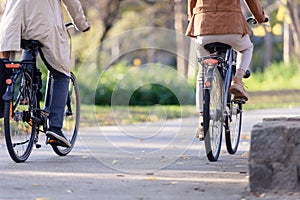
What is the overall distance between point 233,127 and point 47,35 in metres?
2.26

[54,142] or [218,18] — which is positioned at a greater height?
[218,18]

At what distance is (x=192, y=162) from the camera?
25.6 ft

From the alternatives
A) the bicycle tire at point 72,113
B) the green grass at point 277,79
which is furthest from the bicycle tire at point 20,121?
the green grass at point 277,79

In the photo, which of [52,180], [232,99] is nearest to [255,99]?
[232,99]

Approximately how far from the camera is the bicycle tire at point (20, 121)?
7.16 metres

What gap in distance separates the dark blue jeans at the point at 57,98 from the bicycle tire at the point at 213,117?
127cm

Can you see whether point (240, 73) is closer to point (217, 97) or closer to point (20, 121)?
point (217, 97)

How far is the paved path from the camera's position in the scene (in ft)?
19.4

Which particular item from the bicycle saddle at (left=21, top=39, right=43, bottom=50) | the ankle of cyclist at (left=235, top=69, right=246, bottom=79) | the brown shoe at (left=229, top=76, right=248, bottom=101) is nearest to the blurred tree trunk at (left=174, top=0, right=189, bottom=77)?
the ankle of cyclist at (left=235, top=69, right=246, bottom=79)

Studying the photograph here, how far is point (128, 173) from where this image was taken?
6.99 m

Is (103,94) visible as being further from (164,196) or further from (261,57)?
(261,57)

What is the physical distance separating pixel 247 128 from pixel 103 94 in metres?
10.8

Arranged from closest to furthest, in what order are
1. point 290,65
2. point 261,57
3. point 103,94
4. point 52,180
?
point 52,180, point 103,94, point 290,65, point 261,57

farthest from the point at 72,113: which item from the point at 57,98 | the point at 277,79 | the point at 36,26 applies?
the point at 277,79
